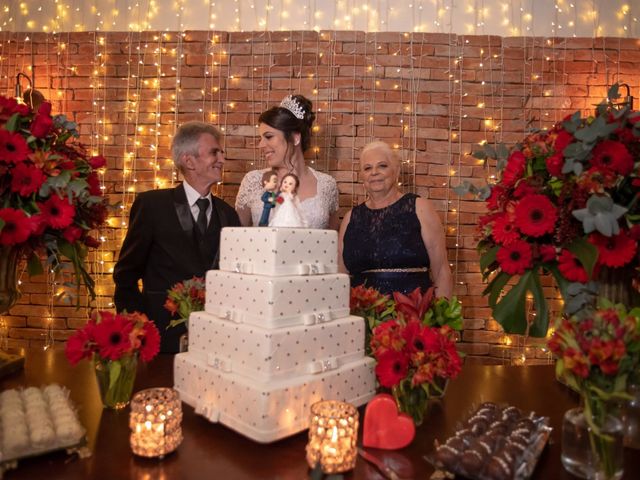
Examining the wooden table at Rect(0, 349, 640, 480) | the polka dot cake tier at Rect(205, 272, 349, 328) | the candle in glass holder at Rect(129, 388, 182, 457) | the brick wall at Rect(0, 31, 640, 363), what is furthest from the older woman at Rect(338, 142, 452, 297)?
the candle in glass holder at Rect(129, 388, 182, 457)

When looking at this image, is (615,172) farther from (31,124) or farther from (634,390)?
(31,124)

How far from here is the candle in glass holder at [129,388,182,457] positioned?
3.70ft

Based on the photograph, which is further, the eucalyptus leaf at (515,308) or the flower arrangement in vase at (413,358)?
the eucalyptus leaf at (515,308)

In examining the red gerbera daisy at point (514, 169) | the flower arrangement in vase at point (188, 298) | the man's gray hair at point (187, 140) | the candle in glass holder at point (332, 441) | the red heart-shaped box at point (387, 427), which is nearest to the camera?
the candle in glass holder at point (332, 441)

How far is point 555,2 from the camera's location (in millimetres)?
3605

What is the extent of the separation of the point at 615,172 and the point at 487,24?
2.85 metres

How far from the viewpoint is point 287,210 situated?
4.93 feet

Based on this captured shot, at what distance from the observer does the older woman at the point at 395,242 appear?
8.83 ft

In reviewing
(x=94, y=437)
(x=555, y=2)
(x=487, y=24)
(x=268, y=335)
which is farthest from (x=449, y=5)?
(x=94, y=437)

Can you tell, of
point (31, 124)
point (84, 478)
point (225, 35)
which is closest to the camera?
point (84, 478)

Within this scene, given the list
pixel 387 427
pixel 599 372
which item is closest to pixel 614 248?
pixel 599 372

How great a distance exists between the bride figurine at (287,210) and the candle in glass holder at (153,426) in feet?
2.09

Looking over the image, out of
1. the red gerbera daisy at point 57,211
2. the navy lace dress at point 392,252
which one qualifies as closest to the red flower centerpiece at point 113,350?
the red gerbera daisy at point 57,211

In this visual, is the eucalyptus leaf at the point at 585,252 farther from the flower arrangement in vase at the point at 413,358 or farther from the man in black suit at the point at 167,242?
the man in black suit at the point at 167,242
